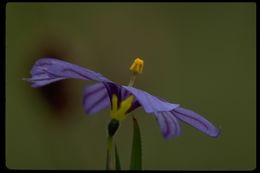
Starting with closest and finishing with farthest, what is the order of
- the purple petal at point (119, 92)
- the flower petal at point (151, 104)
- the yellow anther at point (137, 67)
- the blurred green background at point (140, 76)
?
1. the flower petal at point (151, 104)
2. the purple petal at point (119, 92)
3. the yellow anther at point (137, 67)
4. the blurred green background at point (140, 76)

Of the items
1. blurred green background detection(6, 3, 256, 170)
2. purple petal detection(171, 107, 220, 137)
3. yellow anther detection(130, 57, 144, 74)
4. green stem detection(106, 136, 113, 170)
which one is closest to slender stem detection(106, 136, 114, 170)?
green stem detection(106, 136, 113, 170)

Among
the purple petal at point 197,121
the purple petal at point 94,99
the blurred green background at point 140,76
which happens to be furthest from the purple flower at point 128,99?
the blurred green background at point 140,76

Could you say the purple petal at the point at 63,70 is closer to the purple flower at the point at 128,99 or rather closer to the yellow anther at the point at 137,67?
the purple flower at the point at 128,99

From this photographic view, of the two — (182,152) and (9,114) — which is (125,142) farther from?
(9,114)

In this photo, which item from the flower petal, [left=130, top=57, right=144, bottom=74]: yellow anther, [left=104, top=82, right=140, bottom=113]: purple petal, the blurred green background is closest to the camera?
the flower petal

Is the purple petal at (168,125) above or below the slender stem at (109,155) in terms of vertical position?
above

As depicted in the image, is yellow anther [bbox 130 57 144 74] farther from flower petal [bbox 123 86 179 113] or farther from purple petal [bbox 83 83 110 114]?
flower petal [bbox 123 86 179 113]
